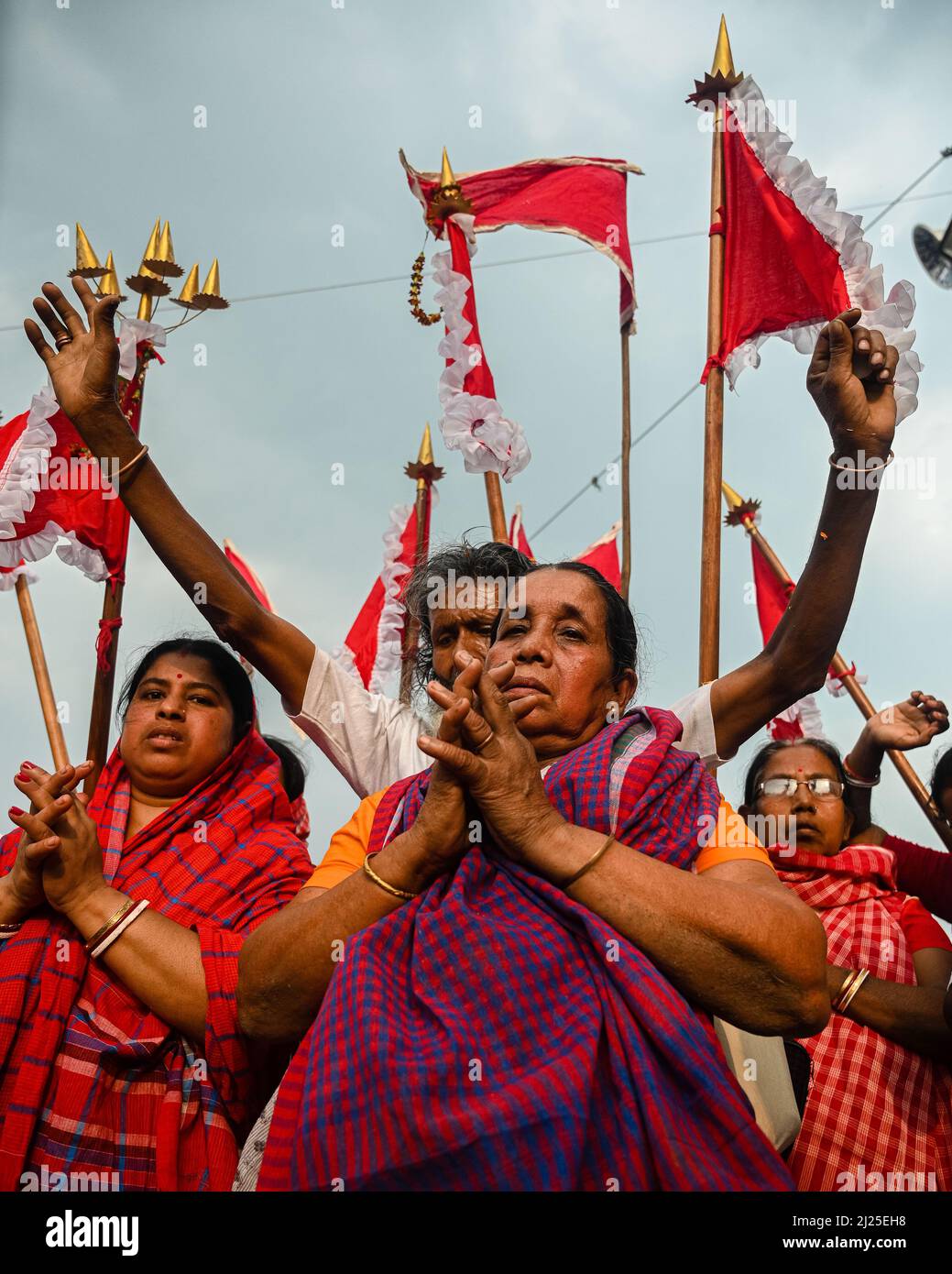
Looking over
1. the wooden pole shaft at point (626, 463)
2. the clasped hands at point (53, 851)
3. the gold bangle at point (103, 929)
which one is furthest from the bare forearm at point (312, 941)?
the wooden pole shaft at point (626, 463)

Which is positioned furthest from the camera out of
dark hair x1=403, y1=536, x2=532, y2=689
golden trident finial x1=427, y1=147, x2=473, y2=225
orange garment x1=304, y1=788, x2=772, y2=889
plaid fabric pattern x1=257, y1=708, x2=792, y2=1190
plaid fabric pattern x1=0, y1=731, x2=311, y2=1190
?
golden trident finial x1=427, y1=147, x2=473, y2=225

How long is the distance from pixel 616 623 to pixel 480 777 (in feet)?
2.76

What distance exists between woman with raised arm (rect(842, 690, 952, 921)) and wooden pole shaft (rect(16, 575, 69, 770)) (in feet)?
9.82

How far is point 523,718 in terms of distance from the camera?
7.72 feet

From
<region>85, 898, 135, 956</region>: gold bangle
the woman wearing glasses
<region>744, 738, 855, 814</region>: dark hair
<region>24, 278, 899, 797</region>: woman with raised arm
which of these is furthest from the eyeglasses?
<region>85, 898, 135, 956</region>: gold bangle

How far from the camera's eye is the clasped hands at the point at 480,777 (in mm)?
1882

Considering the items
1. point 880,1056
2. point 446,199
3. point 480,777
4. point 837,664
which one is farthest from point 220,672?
point 837,664

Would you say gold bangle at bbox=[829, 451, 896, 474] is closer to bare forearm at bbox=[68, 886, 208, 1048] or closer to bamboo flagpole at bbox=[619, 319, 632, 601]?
bare forearm at bbox=[68, 886, 208, 1048]

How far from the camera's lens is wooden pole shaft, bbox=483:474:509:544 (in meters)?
4.52

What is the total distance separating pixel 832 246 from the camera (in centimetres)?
370

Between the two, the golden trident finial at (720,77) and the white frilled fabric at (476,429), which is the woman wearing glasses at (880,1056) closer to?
the white frilled fabric at (476,429)
